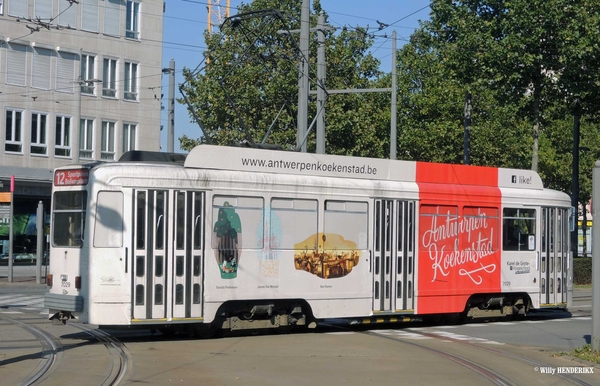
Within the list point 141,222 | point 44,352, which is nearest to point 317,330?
point 141,222

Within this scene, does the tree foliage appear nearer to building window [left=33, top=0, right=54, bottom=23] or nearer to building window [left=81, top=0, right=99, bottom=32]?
building window [left=81, top=0, right=99, bottom=32]

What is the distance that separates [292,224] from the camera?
15391mm

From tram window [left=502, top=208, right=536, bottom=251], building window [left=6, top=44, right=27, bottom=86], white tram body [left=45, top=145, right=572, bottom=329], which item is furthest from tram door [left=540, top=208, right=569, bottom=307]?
building window [left=6, top=44, right=27, bottom=86]

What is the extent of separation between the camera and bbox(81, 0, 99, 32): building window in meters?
42.8

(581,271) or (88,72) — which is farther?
(88,72)

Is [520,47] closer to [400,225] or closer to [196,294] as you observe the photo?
[400,225]

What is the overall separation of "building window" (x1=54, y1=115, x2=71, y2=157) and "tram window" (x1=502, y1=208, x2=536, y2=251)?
94.6 ft

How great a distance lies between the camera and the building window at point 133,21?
45.2 meters

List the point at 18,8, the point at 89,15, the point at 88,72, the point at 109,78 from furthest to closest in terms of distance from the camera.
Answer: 1. the point at 109,78
2. the point at 88,72
3. the point at 89,15
4. the point at 18,8

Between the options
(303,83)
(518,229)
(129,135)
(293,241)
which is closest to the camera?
(293,241)

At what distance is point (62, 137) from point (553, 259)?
2940cm

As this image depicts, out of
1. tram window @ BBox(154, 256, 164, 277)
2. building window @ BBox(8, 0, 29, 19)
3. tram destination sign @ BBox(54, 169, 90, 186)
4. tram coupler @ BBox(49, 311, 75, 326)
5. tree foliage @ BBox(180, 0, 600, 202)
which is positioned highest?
building window @ BBox(8, 0, 29, 19)

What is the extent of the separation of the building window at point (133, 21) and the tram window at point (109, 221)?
32.9 metres

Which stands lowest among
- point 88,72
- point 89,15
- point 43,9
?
point 88,72
